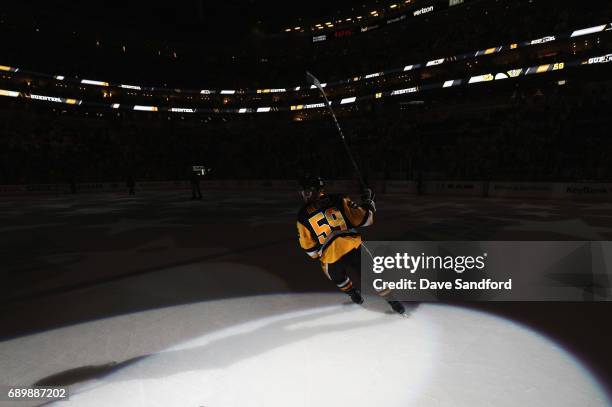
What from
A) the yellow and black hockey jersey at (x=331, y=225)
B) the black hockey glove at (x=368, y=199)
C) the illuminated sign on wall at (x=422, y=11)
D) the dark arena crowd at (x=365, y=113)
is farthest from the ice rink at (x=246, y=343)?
the illuminated sign on wall at (x=422, y=11)

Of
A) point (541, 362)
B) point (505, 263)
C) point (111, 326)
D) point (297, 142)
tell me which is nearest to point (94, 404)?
point (111, 326)

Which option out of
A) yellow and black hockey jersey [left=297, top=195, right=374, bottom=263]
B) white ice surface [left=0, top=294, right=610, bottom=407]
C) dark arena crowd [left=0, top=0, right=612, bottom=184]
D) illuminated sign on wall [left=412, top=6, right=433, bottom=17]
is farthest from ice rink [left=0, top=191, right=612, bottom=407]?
illuminated sign on wall [left=412, top=6, right=433, bottom=17]

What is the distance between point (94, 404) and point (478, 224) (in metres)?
9.62

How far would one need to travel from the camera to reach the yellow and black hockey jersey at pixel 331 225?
3.61 m

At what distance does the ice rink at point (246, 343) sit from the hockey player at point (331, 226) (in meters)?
0.60

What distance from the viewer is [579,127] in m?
20.2

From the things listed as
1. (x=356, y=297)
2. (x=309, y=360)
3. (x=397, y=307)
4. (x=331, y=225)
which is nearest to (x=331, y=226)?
(x=331, y=225)

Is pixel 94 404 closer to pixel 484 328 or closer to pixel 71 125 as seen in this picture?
pixel 484 328

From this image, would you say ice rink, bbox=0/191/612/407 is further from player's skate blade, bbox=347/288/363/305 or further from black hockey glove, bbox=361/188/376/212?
black hockey glove, bbox=361/188/376/212

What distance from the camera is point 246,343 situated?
313 cm

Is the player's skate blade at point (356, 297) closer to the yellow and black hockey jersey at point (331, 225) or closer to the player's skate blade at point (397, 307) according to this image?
the player's skate blade at point (397, 307)

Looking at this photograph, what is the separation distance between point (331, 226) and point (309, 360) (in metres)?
1.38

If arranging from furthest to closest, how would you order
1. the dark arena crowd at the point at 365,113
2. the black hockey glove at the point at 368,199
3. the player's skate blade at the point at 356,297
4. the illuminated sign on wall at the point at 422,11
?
the illuminated sign on wall at the point at 422,11 → the dark arena crowd at the point at 365,113 → the player's skate blade at the point at 356,297 → the black hockey glove at the point at 368,199

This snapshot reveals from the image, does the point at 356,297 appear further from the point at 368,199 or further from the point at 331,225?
the point at 368,199
